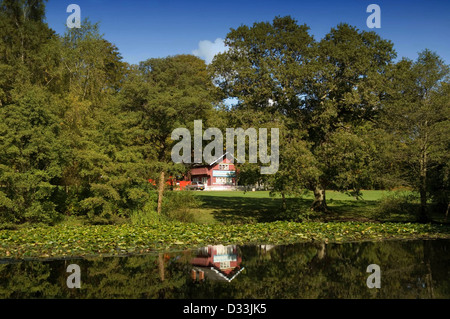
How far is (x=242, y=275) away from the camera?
11.4 metres

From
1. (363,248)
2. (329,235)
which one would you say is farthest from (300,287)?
(329,235)

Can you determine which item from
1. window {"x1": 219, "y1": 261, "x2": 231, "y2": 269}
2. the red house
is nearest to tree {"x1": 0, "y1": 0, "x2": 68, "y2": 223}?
window {"x1": 219, "y1": 261, "x2": 231, "y2": 269}

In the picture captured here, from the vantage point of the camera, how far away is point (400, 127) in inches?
904

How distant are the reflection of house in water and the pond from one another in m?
0.03

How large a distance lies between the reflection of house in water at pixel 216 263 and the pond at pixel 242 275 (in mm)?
29

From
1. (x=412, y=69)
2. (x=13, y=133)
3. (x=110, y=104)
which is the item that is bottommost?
(x=13, y=133)

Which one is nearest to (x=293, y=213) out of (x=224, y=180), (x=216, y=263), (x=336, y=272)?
(x=216, y=263)

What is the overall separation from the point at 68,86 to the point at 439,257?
2659 centimetres

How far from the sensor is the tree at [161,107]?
26672mm

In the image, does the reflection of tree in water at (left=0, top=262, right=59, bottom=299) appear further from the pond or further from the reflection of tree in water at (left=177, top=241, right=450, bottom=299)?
the reflection of tree in water at (left=177, top=241, right=450, bottom=299)

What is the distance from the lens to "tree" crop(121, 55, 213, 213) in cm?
2667

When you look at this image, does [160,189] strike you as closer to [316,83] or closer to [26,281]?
[316,83]

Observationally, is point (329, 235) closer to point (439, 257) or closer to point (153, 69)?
point (439, 257)

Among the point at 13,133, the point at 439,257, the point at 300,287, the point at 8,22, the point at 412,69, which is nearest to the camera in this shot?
the point at 300,287
